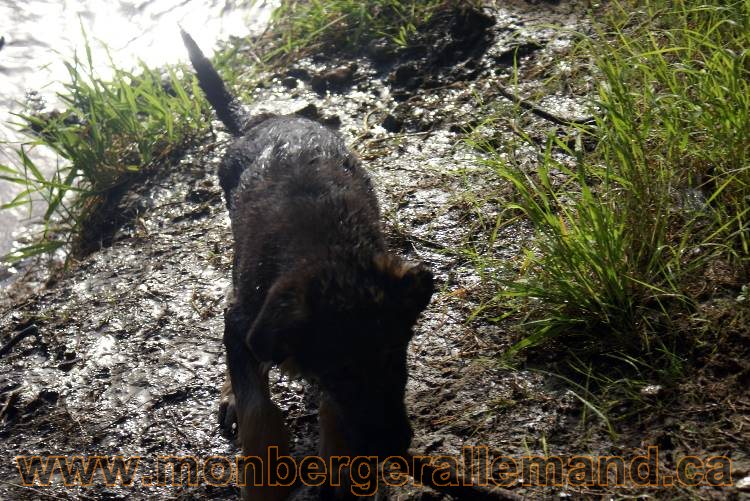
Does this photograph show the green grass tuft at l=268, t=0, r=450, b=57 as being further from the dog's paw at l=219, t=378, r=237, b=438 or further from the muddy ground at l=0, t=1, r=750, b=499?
the dog's paw at l=219, t=378, r=237, b=438

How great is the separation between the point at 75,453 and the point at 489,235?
99.3 inches

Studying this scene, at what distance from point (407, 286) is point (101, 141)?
12.6 feet

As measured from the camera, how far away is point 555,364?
374cm

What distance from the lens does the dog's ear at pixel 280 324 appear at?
10.5 ft

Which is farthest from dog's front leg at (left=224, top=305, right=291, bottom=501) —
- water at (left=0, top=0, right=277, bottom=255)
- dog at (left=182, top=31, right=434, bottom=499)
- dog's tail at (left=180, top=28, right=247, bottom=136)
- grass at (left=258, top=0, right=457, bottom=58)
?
water at (left=0, top=0, right=277, bottom=255)

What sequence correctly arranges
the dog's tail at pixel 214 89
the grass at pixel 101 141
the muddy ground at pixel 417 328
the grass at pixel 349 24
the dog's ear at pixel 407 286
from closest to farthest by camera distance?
the dog's ear at pixel 407 286, the muddy ground at pixel 417 328, the dog's tail at pixel 214 89, the grass at pixel 101 141, the grass at pixel 349 24

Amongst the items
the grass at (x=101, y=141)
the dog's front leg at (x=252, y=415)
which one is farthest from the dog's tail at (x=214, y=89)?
the dog's front leg at (x=252, y=415)

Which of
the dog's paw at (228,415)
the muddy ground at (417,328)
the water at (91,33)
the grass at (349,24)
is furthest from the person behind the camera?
the water at (91,33)

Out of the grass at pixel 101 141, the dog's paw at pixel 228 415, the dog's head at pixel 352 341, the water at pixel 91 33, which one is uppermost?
the water at pixel 91 33

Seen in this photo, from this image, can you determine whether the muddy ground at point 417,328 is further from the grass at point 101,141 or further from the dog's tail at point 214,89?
the dog's tail at point 214,89

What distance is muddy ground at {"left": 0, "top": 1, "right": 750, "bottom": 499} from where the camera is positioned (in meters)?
3.56

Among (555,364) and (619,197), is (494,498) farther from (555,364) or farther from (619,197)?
(619,197)

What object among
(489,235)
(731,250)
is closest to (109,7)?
(489,235)

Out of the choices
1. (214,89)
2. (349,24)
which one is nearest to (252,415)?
(214,89)
